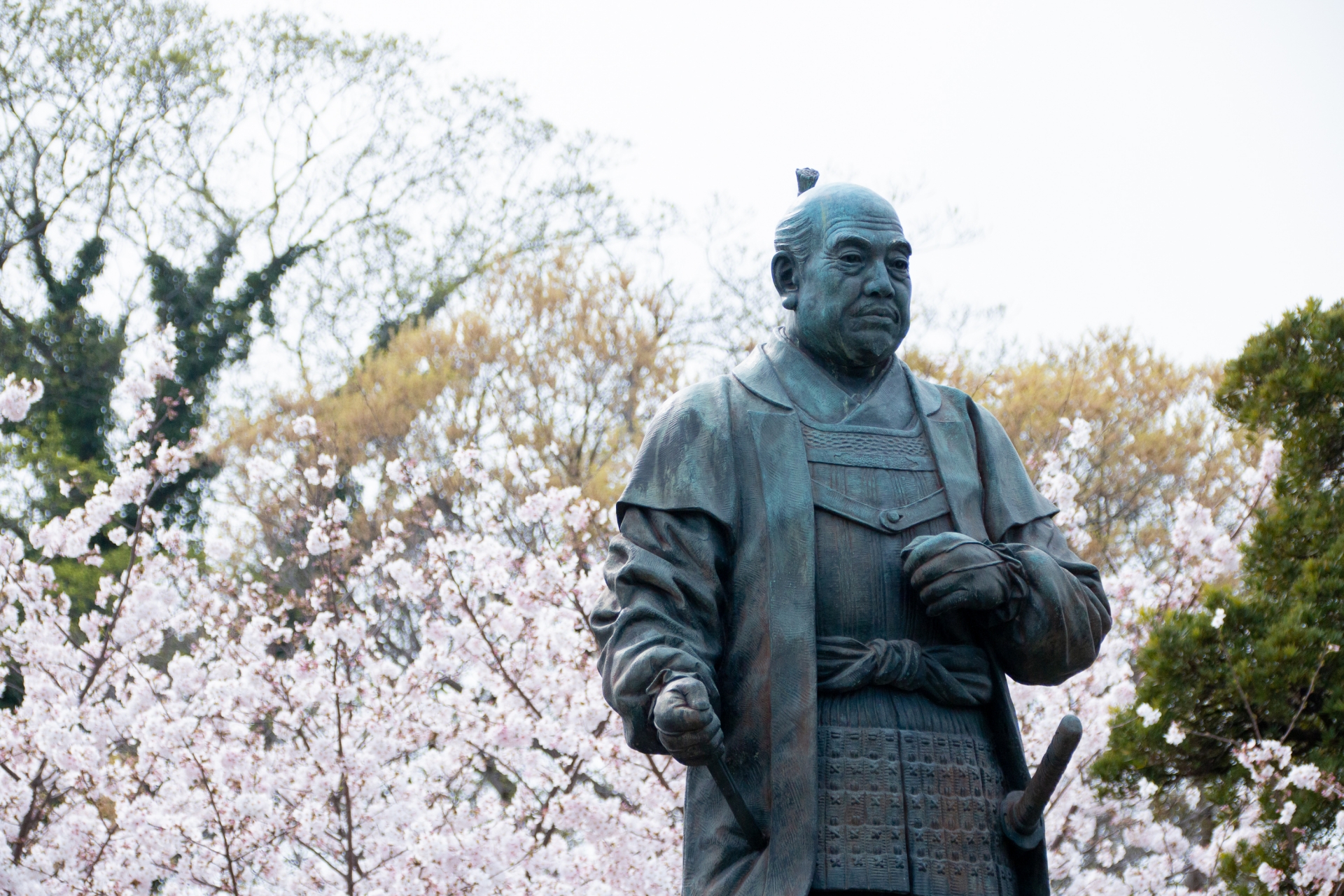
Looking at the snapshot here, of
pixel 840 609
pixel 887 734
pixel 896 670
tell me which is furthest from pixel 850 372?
pixel 887 734

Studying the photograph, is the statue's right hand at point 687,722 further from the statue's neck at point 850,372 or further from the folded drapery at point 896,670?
the statue's neck at point 850,372

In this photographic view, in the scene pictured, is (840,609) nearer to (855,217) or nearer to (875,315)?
(875,315)

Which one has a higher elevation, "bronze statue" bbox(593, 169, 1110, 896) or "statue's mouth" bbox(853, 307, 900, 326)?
"statue's mouth" bbox(853, 307, 900, 326)

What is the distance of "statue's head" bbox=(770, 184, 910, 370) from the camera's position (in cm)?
299

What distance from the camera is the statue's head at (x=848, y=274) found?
299 centimetres

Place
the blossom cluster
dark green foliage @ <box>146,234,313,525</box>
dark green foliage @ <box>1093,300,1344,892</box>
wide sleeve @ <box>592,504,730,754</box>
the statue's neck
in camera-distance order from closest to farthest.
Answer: wide sleeve @ <box>592,504,730,754</box> → the statue's neck → dark green foliage @ <box>1093,300,1344,892</box> → the blossom cluster → dark green foliage @ <box>146,234,313,525</box>

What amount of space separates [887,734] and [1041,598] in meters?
0.38

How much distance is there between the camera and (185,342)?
16875 mm

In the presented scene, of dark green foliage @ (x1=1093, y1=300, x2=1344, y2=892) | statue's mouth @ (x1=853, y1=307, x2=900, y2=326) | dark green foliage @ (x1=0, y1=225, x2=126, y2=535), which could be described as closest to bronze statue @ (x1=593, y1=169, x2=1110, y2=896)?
statue's mouth @ (x1=853, y1=307, x2=900, y2=326)

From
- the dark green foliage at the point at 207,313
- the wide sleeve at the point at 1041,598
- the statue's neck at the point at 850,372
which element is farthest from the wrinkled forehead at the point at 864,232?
the dark green foliage at the point at 207,313

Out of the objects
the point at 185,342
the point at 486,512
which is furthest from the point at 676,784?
the point at 185,342

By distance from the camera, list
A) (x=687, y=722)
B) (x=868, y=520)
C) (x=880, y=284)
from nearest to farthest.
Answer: (x=687, y=722) < (x=868, y=520) < (x=880, y=284)

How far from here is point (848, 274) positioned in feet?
9.82

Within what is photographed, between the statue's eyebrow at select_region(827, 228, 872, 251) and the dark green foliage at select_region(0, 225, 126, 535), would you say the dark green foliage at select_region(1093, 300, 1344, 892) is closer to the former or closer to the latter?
the statue's eyebrow at select_region(827, 228, 872, 251)
